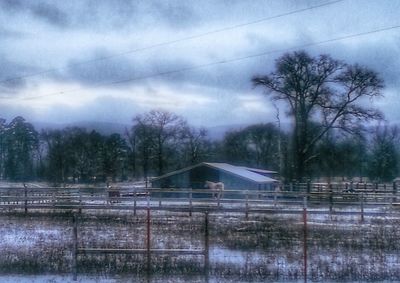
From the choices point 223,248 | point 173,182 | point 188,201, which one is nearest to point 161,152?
point 173,182

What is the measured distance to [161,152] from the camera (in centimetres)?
7081

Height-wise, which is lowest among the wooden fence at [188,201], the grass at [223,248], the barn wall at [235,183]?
the grass at [223,248]

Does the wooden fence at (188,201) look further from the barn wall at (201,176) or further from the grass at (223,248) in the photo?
the barn wall at (201,176)

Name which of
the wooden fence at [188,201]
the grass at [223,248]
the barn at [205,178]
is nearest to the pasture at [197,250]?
the grass at [223,248]

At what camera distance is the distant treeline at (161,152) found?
70812 millimetres

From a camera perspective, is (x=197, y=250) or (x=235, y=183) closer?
(x=197, y=250)

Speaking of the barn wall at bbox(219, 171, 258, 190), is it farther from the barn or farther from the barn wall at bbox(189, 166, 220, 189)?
the barn wall at bbox(189, 166, 220, 189)

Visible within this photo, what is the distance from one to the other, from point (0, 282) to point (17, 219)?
17.2m

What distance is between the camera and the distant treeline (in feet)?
232

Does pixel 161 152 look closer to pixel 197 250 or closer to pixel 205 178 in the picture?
pixel 205 178

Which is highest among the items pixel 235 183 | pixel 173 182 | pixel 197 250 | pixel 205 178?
pixel 205 178

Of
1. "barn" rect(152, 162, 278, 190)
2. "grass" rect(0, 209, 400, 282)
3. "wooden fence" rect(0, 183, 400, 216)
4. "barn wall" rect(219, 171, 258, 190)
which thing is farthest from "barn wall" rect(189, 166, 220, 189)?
"grass" rect(0, 209, 400, 282)

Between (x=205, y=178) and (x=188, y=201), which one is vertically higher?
(x=205, y=178)

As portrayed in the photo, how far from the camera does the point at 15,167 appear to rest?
7581 centimetres
